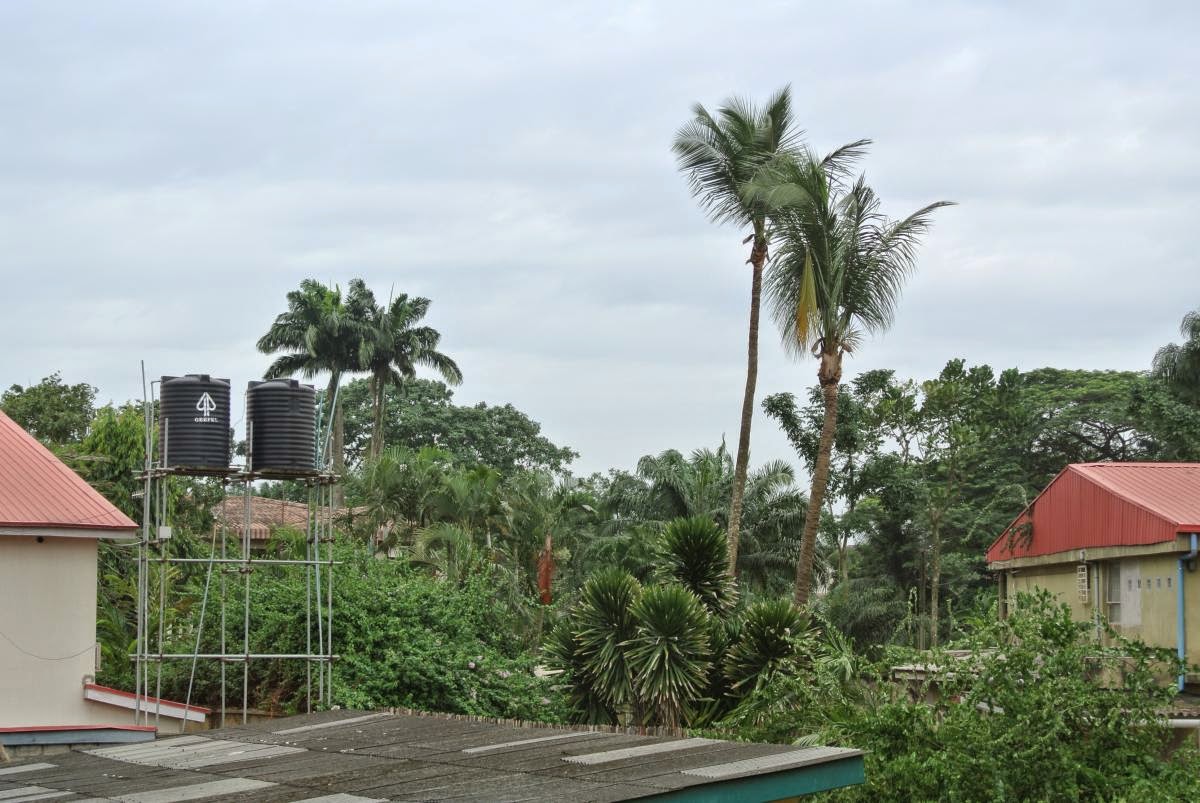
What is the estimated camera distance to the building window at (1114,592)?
2322 cm

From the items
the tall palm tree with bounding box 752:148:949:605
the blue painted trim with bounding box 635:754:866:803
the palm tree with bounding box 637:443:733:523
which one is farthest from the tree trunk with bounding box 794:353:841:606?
the blue painted trim with bounding box 635:754:866:803

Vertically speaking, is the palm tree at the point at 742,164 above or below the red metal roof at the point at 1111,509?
above

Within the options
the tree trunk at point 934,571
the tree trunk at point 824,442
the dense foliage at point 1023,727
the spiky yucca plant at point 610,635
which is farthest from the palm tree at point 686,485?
the dense foliage at point 1023,727

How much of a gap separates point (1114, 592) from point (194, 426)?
657 inches

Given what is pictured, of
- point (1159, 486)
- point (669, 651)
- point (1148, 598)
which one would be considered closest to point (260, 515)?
point (669, 651)

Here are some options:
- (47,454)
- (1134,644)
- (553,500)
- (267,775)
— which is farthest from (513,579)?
(267,775)

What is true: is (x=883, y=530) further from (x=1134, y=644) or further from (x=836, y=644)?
(x=1134, y=644)

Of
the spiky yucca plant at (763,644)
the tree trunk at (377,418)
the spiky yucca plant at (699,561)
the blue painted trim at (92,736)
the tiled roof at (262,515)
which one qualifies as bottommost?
the blue painted trim at (92,736)

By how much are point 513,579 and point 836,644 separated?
1086cm

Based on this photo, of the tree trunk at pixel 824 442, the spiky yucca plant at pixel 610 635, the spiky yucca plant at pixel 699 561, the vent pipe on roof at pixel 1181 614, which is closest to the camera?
the spiky yucca plant at pixel 610 635

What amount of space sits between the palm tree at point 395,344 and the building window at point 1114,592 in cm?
3344

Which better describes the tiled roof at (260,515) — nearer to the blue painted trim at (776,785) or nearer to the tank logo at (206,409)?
the tank logo at (206,409)

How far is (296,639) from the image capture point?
1762 cm

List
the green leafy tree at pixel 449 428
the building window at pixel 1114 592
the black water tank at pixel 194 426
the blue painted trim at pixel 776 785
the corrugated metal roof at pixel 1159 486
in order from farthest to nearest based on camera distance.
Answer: the green leafy tree at pixel 449 428, the building window at pixel 1114 592, the corrugated metal roof at pixel 1159 486, the black water tank at pixel 194 426, the blue painted trim at pixel 776 785
